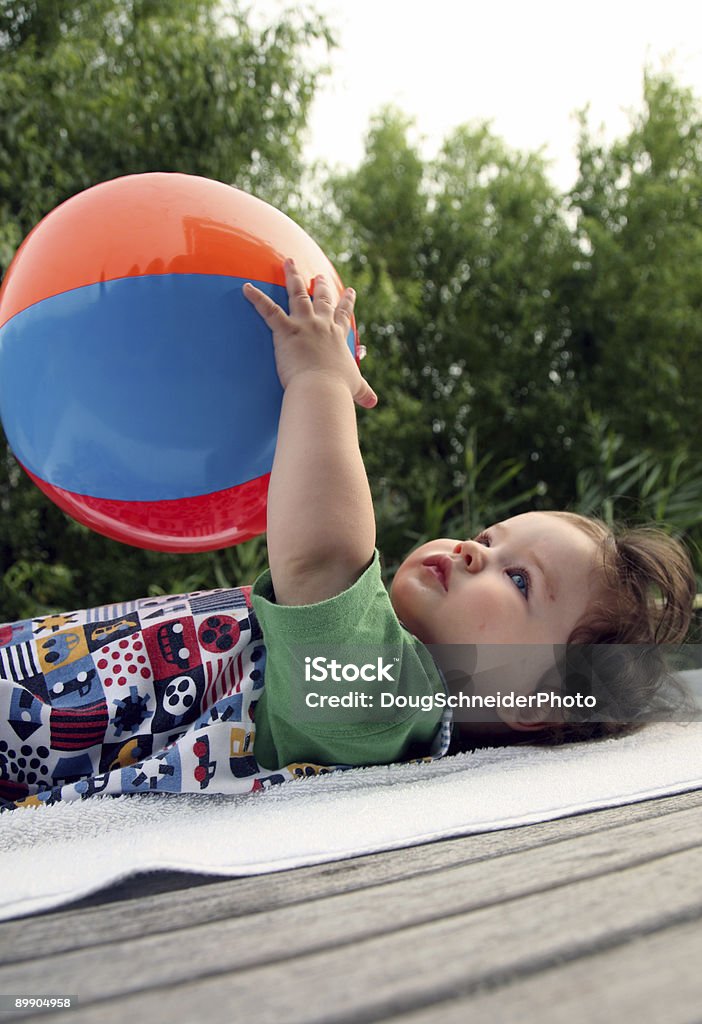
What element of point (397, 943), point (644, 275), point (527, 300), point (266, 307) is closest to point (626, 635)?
point (266, 307)

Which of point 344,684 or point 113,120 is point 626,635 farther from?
point 113,120

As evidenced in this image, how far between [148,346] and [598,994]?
1193 millimetres

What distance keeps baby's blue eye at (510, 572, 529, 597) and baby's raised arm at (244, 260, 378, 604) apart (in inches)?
16.2

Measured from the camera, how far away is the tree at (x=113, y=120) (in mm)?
4195

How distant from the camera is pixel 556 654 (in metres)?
1.79

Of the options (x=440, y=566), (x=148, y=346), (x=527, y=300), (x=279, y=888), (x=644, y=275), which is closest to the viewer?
(x=279, y=888)

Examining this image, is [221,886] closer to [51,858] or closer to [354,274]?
[51,858]

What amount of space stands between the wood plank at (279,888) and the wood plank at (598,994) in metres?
0.26

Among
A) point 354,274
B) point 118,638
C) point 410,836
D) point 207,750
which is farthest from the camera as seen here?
point 354,274

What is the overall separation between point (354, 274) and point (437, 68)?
1.82 meters

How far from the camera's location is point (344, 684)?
139cm

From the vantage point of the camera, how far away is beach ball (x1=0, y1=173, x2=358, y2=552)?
1.51 meters

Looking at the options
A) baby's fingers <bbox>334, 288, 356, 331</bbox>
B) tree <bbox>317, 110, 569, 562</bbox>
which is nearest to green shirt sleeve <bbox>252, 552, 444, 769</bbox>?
baby's fingers <bbox>334, 288, 356, 331</bbox>

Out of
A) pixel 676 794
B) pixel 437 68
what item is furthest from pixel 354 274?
pixel 676 794
